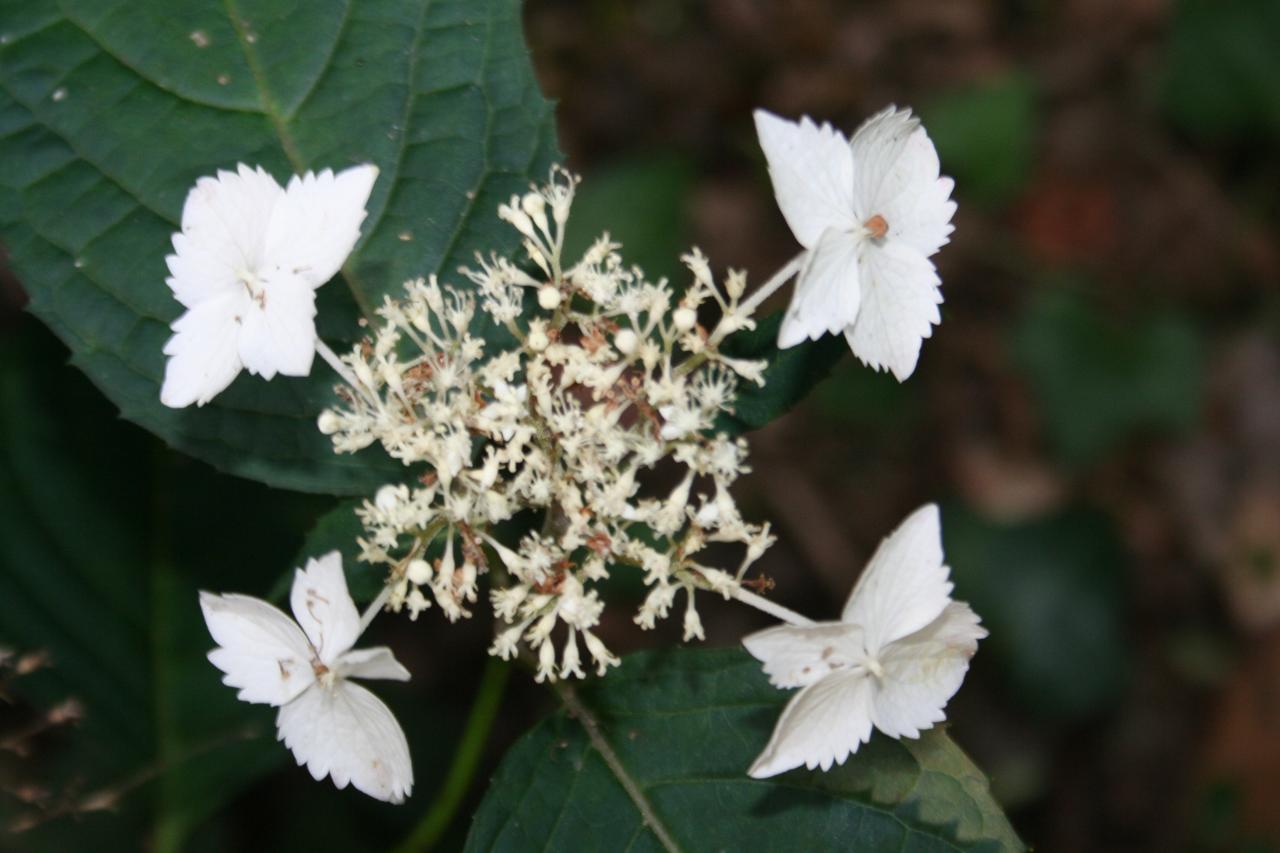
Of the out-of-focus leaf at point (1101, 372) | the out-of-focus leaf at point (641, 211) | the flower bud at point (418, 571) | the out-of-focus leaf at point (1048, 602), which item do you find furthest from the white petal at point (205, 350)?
the out-of-focus leaf at point (1101, 372)

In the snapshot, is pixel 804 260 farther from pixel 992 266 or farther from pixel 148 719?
pixel 992 266

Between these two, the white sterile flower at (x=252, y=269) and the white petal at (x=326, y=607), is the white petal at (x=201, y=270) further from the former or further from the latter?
the white petal at (x=326, y=607)

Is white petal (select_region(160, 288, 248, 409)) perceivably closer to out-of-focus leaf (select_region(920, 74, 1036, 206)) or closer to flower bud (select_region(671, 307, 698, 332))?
flower bud (select_region(671, 307, 698, 332))

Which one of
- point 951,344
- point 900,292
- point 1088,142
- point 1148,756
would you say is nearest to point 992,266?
point 951,344

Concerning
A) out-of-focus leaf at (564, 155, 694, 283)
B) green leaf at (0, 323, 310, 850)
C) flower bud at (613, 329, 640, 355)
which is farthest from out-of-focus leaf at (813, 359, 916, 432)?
flower bud at (613, 329, 640, 355)

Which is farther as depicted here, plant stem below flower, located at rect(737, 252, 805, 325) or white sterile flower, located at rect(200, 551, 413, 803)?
plant stem below flower, located at rect(737, 252, 805, 325)

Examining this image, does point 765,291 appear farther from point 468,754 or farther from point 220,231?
point 468,754

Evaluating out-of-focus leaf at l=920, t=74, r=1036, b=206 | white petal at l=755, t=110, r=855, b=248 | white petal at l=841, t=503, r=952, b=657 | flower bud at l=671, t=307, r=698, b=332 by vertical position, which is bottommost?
white petal at l=841, t=503, r=952, b=657
